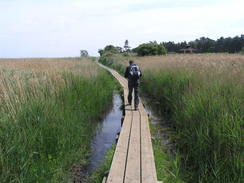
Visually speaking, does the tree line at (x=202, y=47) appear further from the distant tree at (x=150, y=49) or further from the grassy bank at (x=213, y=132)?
the grassy bank at (x=213, y=132)

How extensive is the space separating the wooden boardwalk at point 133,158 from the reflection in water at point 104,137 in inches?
27.0

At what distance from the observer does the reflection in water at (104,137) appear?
597 centimetres

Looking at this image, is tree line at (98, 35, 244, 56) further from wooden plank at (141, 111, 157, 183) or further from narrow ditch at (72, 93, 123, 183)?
wooden plank at (141, 111, 157, 183)

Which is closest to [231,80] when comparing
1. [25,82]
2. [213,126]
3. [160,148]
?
[213,126]

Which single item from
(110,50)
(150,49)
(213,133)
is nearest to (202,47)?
(110,50)

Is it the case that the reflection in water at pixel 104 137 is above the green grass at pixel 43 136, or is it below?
below

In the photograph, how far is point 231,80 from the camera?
580 cm

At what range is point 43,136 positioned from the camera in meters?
4.66

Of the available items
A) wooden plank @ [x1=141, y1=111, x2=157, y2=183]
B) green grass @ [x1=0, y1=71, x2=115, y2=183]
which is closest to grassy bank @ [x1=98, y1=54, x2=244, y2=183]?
wooden plank @ [x1=141, y1=111, x2=157, y2=183]

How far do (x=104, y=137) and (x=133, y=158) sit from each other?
9.91 ft

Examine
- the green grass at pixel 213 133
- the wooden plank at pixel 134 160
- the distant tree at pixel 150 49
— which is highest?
the distant tree at pixel 150 49

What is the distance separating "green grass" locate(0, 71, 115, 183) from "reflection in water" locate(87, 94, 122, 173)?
199 mm

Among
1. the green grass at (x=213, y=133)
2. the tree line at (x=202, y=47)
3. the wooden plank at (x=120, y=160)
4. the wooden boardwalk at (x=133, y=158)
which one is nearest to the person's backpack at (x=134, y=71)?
the wooden boardwalk at (x=133, y=158)

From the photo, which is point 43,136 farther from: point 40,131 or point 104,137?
point 104,137
